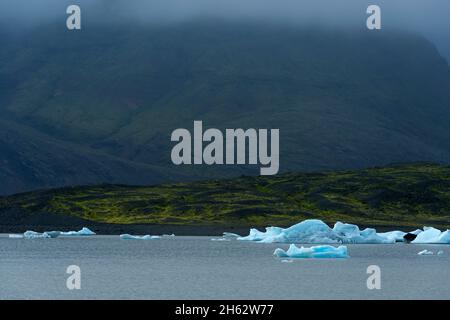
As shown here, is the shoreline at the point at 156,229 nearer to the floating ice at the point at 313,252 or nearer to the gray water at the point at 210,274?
the gray water at the point at 210,274

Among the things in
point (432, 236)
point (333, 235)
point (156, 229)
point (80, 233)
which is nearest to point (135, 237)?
point (80, 233)

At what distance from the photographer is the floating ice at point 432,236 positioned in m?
137

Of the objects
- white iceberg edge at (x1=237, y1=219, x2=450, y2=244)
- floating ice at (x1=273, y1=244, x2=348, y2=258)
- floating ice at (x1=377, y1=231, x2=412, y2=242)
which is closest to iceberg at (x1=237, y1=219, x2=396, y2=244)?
white iceberg edge at (x1=237, y1=219, x2=450, y2=244)

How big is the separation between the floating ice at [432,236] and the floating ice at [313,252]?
3879 centimetres

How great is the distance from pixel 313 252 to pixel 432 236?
151 ft

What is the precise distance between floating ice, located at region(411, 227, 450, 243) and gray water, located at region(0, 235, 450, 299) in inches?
555

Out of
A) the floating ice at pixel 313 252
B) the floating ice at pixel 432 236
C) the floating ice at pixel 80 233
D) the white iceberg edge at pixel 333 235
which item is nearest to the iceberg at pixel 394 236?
the white iceberg edge at pixel 333 235

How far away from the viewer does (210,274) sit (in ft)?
268

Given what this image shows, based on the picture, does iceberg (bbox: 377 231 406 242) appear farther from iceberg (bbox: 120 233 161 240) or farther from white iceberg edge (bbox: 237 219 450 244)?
iceberg (bbox: 120 233 161 240)

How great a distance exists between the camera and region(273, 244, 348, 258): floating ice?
97.4 m

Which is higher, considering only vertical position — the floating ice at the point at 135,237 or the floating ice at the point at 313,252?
the floating ice at the point at 313,252
